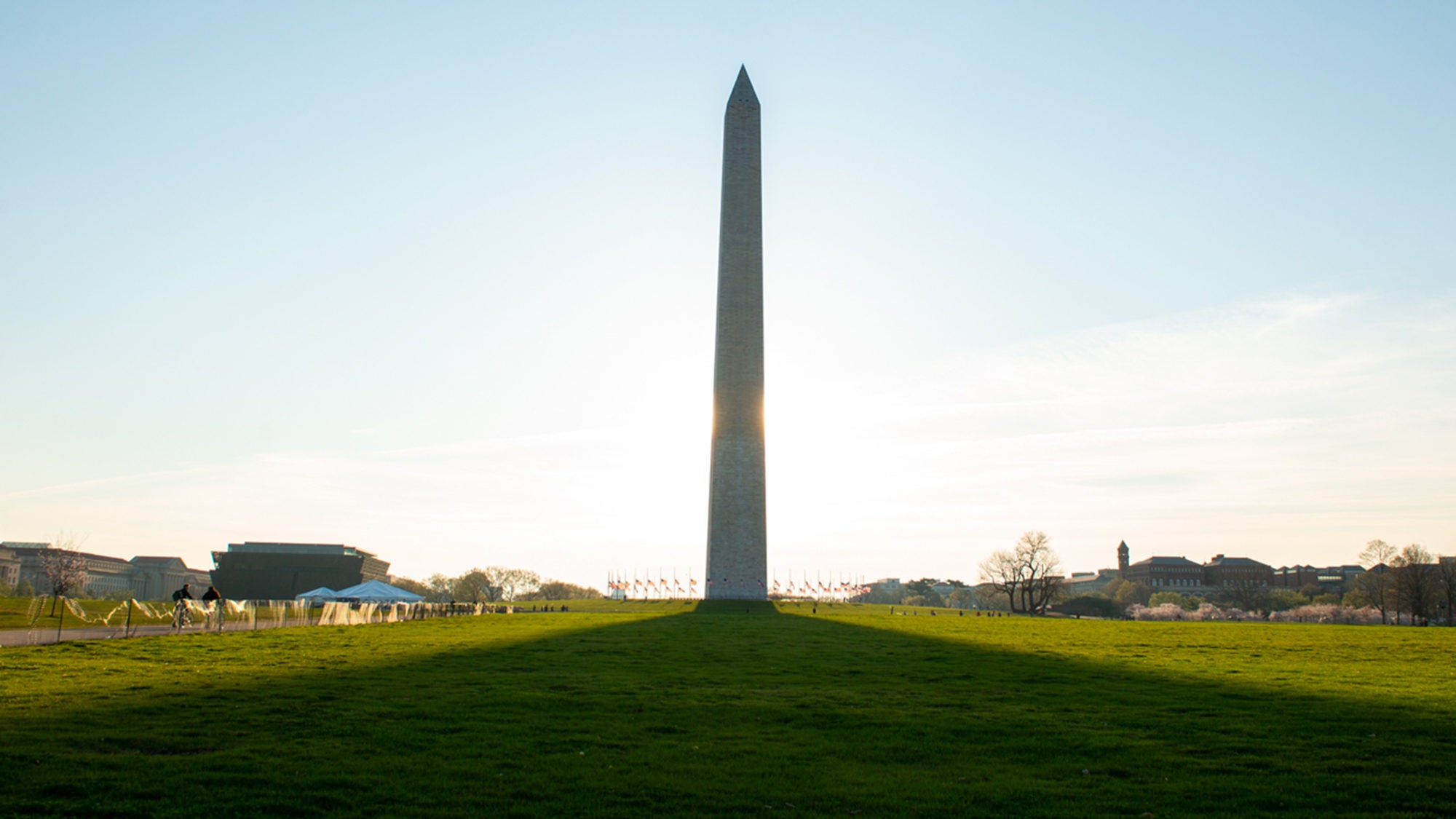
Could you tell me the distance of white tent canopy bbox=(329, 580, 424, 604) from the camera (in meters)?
59.3

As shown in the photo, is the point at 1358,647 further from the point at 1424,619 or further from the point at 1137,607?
the point at 1137,607

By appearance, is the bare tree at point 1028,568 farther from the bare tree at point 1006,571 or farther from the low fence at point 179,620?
the low fence at point 179,620

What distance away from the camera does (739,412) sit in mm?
77188

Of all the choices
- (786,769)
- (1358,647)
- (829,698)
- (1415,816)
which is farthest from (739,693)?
(1358,647)

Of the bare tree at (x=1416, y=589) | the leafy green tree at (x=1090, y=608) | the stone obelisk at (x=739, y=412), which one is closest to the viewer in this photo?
the stone obelisk at (x=739, y=412)

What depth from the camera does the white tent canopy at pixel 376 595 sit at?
195ft

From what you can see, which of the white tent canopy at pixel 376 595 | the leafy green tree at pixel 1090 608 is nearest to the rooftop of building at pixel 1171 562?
the leafy green tree at pixel 1090 608

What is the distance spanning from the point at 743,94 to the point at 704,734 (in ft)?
246

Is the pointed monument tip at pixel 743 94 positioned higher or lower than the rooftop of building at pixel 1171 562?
higher

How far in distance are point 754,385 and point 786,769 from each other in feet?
216

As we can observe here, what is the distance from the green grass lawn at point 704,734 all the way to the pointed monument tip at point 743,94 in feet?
208

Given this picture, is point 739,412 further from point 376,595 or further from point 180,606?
point 180,606

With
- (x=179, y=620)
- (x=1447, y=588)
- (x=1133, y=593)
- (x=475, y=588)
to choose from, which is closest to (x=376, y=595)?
(x=179, y=620)

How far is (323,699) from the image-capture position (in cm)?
1648
